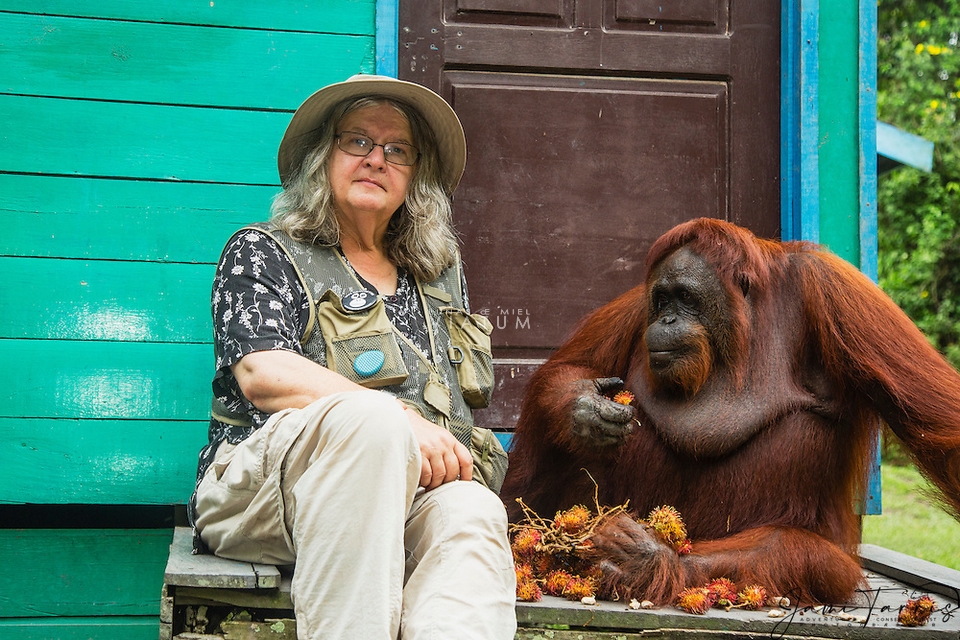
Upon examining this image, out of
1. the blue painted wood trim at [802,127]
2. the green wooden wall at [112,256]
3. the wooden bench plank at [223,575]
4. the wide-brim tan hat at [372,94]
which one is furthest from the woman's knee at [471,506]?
the blue painted wood trim at [802,127]

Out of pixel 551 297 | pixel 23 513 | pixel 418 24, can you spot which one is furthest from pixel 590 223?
pixel 23 513

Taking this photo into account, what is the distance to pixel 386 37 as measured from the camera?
3.03m

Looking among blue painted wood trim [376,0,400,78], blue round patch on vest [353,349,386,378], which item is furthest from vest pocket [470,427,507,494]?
blue painted wood trim [376,0,400,78]

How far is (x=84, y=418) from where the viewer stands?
2.85 metres

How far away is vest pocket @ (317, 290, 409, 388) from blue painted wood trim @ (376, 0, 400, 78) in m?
0.96

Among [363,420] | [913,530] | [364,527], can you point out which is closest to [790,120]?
[363,420]

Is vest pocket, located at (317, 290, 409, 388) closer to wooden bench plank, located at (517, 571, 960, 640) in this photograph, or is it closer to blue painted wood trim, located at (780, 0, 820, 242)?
wooden bench plank, located at (517, 571, 960, 640)

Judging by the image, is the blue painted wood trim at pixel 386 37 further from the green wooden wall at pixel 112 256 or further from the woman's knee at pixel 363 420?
the woman's knee at pixel 363 420

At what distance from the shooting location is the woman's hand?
2.02m

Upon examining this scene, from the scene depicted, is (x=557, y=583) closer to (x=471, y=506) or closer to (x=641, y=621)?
(x=641, y=621)

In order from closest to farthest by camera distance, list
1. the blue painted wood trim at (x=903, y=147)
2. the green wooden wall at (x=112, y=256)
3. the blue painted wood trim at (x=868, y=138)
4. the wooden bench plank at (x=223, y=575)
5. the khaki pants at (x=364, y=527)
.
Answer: the khaki pants at (x=364, y=527), the wooden bench plank at (x=223, y=575), the green wooden wall at (x=112, y=256), the blue painted wood trim at (x=868, y=138), the blue painted wood trim at (x=903, y=147)

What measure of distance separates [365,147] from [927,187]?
8.36 metres

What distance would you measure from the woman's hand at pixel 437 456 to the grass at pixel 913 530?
2.67 metres

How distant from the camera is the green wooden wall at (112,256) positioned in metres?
2.84
